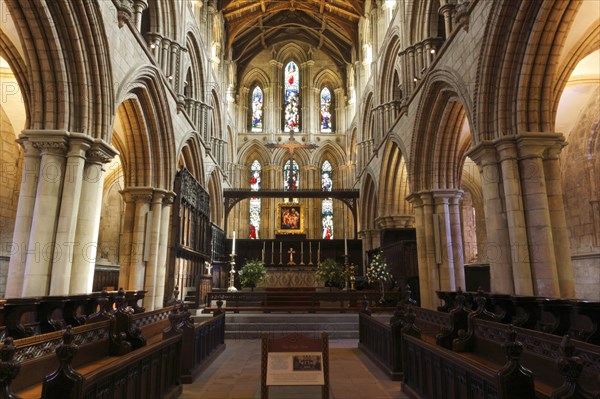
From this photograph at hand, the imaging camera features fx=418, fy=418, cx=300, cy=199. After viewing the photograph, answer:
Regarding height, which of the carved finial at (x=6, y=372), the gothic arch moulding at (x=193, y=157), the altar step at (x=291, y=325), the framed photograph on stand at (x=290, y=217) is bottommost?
the altar step at (x=291, y=325)

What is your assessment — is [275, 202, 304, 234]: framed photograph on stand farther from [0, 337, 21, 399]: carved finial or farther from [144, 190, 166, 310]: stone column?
[0, 337, 21, 399]: carved finial

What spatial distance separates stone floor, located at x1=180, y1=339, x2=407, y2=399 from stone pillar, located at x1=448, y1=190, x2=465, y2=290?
468cm

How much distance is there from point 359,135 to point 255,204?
8518 millimetres

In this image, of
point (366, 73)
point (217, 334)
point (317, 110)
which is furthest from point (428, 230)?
point (317, 110)

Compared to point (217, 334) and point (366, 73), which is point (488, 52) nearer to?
point (217, 334)

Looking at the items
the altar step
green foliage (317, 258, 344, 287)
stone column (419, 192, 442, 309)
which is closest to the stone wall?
stone column (419, 192, 442, 309)

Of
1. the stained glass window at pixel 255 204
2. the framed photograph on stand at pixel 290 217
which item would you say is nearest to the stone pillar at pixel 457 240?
the framed photograph on stand at pixel 290 217

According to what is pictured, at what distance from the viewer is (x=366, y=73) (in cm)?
2031

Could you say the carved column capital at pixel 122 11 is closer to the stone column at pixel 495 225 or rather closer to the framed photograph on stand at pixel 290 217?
the stone column at pixel 495 225

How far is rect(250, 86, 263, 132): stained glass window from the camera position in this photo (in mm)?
27250

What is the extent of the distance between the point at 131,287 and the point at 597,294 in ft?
40.5

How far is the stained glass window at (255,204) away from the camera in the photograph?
25.5 m

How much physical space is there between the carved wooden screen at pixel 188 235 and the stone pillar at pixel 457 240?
7110 millimetres

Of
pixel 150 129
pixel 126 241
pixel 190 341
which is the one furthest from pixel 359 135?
pixel 190 341
